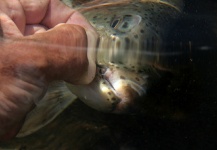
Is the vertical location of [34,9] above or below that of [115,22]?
above

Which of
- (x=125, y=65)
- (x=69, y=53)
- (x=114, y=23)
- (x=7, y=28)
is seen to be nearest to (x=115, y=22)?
(x=114, y=23)

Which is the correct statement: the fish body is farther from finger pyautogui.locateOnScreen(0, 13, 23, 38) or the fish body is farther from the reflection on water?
finger pyautogui.locateOnScreen(0, 13, 23, 38)

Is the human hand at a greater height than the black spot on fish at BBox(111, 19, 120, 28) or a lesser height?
greater

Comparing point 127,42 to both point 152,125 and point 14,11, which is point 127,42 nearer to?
point 152,125

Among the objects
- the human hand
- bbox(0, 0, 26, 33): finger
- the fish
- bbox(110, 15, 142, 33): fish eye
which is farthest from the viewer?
bbox(110, 15, 142, 33): fish eye

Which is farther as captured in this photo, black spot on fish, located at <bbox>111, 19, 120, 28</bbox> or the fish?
black spot on fish, located at <bbox>111, 19, 120, 28</bbox>

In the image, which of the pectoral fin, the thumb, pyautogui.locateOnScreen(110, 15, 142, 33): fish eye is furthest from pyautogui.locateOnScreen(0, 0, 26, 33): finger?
pyautogui.locateOnScreen(110, 15, 142, 33): fish eye
